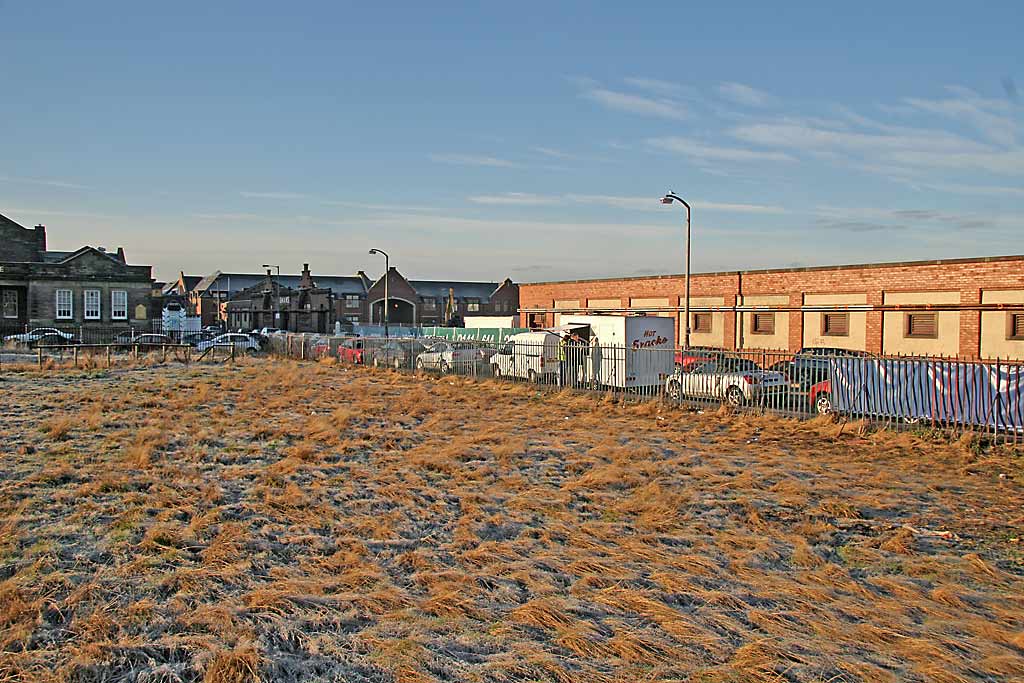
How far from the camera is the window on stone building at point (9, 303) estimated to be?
50.4 metres

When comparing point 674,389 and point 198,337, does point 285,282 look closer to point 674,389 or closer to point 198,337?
point 198,337

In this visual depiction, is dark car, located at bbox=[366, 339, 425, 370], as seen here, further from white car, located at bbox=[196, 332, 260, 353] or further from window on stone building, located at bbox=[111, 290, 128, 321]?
window on stone building, located at bbox=[111, 290, 128, 321]

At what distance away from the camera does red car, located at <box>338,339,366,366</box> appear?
118 ft

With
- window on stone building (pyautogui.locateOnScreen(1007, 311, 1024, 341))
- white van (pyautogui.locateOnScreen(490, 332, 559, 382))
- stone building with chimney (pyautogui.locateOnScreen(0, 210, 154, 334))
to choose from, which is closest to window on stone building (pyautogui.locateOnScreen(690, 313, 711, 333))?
window on stone building (pyautogui.locateOnScreen(1007, 311, 1024, 341))

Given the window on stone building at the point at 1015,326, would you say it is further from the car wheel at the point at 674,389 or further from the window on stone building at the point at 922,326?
the car wheel at the point at 674,389

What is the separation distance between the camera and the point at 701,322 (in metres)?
44.7

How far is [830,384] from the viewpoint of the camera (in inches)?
705

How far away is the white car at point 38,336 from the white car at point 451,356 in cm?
2630

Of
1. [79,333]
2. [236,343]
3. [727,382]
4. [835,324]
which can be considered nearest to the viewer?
[727,382]

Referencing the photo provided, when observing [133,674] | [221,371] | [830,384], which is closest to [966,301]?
[830,384]

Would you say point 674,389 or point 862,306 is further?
point 862,306

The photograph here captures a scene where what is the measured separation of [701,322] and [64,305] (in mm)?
40375

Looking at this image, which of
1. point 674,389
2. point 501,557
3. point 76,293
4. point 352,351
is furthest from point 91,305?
point 501,557

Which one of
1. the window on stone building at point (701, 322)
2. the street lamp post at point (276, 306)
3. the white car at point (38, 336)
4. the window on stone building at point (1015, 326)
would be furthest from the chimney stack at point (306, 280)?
the window on stone building at point (1015, 326)
